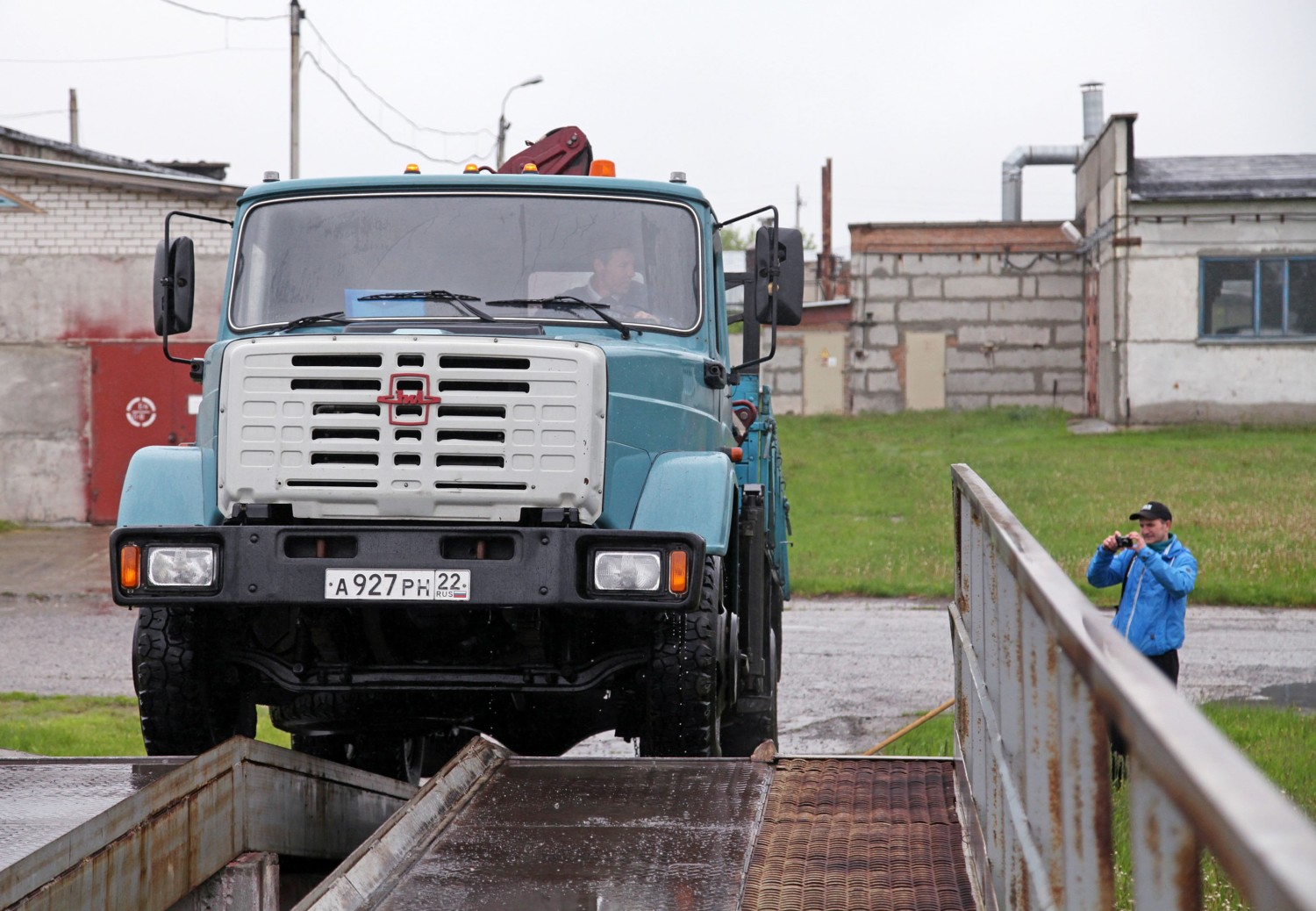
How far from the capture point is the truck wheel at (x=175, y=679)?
5.48m

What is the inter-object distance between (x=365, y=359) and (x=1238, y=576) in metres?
12.9

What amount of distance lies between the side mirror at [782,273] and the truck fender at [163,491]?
2447 mm

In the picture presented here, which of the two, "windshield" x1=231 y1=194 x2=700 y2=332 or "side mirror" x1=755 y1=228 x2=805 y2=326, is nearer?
"windshield" x1=231 y1=194 x2=700 y2=332

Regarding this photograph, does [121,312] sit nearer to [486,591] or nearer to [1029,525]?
[1029,525]

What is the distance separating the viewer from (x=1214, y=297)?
3134 cm

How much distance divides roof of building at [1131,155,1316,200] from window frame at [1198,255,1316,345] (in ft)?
4.19

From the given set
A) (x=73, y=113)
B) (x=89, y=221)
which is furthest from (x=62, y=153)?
(x=73, y=113)

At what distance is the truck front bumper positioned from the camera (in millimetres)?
5074

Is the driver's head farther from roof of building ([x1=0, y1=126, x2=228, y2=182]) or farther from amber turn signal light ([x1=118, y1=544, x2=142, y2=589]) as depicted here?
roof of building ([x1=0, y1=126, x2=228, y2=182])

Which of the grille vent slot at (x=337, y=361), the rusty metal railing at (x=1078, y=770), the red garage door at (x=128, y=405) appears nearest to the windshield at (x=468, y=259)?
the grille vent slot at (x=337, y=361)

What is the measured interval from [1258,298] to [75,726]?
2794 cm

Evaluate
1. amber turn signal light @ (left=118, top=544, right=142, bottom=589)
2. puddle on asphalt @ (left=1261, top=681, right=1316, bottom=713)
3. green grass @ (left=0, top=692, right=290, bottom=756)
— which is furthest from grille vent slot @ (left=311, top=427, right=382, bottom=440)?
puddle on asphalt @ (left=1261, top=681, right=1316, bottom=713)

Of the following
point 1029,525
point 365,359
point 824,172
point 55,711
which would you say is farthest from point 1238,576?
point 824,172

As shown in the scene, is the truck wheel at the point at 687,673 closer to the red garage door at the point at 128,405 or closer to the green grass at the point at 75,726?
the green grass at the point at 75,726
